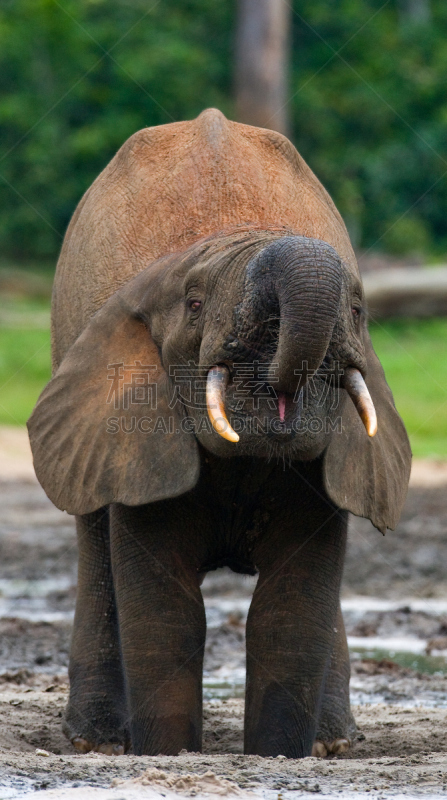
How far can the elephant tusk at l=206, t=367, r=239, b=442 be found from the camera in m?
4.08

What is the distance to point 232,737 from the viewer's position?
5.69 metres

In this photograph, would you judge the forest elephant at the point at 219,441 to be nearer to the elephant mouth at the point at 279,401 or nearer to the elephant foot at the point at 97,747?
the elephant mouth at the point at 279,401

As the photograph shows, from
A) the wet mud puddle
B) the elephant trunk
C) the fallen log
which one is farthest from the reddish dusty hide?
the fallen log

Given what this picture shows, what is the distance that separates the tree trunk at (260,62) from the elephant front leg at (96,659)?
15574 mm

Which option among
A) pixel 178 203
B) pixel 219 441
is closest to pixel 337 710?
pixel 219 441

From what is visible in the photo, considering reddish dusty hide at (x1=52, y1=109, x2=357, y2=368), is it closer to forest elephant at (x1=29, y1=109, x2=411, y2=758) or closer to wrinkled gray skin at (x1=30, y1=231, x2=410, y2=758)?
forest elephant at (x1=29, y1=109, x2=411, y2=758)

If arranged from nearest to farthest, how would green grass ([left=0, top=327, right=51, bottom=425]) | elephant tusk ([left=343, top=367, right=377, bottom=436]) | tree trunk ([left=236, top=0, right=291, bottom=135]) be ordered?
elephant tusk ([left=343, top=367, right=377, bottom=436]), green grass ([left=0, top=327, right=51, bottom=425]), tree trunk ([left=236, top=0, right=291, bottom=135])

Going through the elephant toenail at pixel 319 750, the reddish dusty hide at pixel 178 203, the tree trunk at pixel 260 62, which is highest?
the tree trunk at pixel 260 62

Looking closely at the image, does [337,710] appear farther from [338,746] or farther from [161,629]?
[161,629]

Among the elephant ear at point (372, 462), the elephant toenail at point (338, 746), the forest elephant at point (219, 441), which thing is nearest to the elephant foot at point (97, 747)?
the forest elephant at point (219, 441)

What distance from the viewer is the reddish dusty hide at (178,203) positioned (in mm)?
5301

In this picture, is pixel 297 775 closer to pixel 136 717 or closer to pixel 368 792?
pixel 368 792

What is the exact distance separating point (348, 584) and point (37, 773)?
17.7 feet

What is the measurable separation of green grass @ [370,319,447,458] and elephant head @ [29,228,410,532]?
991 centimetres
